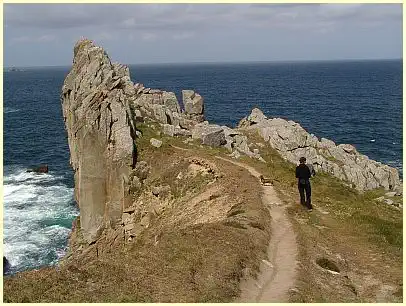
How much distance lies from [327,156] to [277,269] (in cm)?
4428

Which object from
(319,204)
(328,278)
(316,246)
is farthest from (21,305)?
(319,204)

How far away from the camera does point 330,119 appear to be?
128875 millimetres

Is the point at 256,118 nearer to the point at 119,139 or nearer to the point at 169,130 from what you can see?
the point at 169,130

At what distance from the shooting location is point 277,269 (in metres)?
22.9

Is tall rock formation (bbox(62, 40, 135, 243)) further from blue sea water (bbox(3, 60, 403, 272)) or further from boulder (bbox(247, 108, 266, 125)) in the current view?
boulder (bbox(247, 108, 266, 125))

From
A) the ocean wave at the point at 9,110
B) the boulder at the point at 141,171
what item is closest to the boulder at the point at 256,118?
the boulder at the point at 141,171

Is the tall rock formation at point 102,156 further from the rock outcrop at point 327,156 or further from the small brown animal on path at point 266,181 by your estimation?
the rock outcrop at point 327,156

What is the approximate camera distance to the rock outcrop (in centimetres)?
5953

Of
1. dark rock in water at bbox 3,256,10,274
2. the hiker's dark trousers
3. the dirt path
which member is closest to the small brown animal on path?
the hiker's dark trousers

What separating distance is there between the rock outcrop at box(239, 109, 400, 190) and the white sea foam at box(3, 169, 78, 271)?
2947 cm

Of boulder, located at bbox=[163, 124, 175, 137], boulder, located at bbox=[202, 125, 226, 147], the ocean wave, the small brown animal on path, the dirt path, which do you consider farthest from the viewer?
the ocean wave

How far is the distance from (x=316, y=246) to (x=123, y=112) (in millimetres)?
28954

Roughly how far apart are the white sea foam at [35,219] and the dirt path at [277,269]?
3161cm

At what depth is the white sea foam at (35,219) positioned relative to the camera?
174 ft
